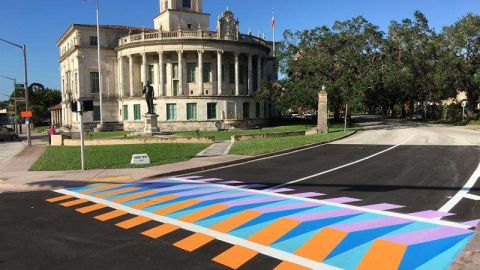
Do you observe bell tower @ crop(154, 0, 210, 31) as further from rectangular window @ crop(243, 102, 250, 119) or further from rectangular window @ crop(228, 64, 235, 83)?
rectangular window @ crop(243, 102, 250, 119)

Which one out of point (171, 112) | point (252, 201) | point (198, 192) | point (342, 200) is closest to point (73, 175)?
point (198, 192)

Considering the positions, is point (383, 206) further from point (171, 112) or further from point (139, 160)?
point (171, 112)

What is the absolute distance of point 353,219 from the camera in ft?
29.8

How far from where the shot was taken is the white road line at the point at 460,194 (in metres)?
9.90

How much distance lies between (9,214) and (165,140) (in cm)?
2284

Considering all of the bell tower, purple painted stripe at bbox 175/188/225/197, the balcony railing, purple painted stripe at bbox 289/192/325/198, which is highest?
the bell tower

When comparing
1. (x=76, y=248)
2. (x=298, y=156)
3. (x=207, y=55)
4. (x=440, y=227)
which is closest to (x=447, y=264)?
(x=440, y=227)

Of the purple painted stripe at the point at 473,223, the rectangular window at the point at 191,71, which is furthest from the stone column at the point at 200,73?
the purple painted stripe at the point at 473,223

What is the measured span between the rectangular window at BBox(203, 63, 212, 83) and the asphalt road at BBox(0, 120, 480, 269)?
41.1 meters

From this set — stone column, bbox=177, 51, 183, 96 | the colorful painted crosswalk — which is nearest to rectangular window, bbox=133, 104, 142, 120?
stone column, bbox=177, 51, 183, 96

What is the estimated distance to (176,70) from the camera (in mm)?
62094

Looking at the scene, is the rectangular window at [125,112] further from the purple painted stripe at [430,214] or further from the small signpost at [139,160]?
the purple painted stripe at [430,214]

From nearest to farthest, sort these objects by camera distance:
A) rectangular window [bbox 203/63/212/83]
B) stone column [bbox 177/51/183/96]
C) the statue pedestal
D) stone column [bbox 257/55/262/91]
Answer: the statue pedestal → stone column [bbox 177/51/183/96] → rectangular window [bbox 203/63/212/83] → stone column [bbox 257/55/262/91]

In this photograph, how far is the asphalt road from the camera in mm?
7012
